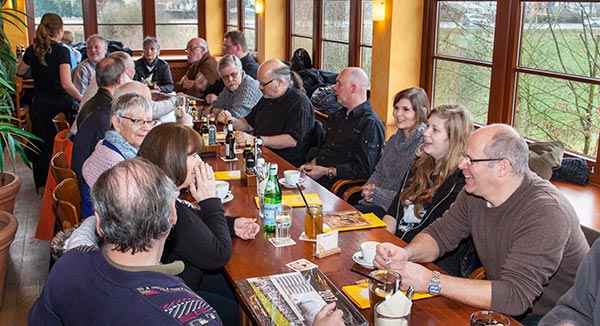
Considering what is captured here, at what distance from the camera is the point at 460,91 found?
5.34 metres

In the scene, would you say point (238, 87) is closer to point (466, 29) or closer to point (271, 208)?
point (466, 29)

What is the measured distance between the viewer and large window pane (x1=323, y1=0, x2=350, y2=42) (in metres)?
7.19

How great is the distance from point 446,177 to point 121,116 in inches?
65.5

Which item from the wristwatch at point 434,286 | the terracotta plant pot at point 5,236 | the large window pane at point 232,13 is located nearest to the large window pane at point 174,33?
the large window pane at point 232,13

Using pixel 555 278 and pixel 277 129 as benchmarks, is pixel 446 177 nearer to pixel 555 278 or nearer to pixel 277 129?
pixel 555 278

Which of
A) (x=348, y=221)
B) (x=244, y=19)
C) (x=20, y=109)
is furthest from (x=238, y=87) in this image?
(x=244, y=19)

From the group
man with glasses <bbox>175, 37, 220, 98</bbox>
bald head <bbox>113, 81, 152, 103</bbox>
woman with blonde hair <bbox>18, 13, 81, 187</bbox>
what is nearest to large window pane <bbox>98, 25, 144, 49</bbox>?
man with glasses <bbox>175, 37, 220, 98</bbox>

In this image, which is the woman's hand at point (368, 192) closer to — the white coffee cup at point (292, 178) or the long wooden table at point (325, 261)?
the white coffee cup at point (292, 178)

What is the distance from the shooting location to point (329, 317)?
1812 millimetres

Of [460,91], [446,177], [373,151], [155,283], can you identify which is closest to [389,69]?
[460,91]

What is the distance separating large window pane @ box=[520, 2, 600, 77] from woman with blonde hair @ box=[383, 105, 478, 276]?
1518 mm

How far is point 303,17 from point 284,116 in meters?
3.74

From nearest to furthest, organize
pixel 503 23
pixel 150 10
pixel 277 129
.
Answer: pixel 503 23 → pixel 277 129 → pixel 150 10

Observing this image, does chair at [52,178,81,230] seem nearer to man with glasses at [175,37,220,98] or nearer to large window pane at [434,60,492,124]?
large window pane at [434,60,492,124]
